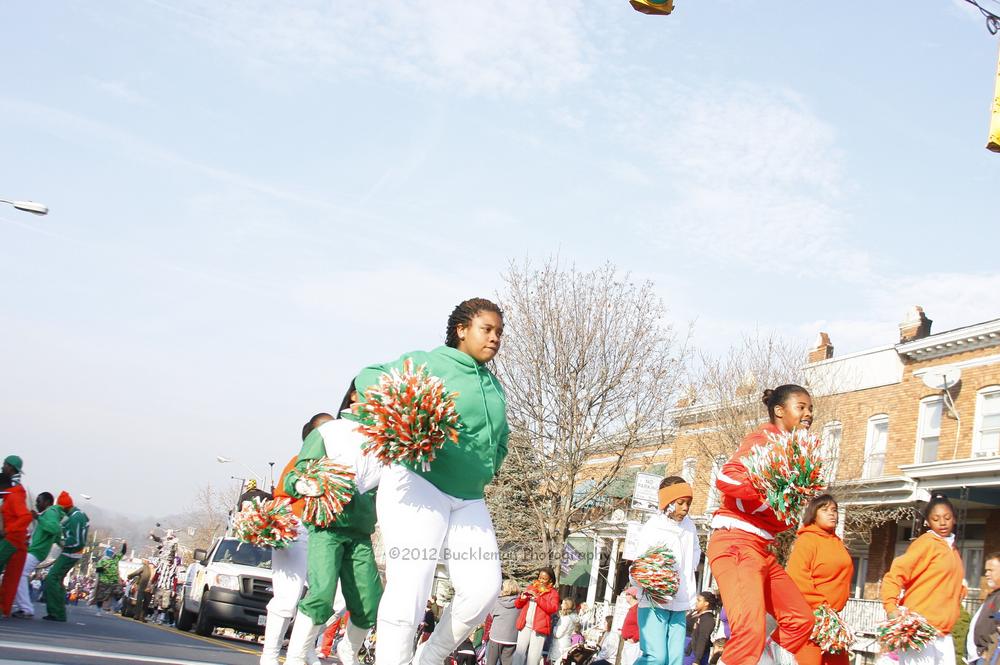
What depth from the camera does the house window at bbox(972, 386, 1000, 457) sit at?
85.0 feet

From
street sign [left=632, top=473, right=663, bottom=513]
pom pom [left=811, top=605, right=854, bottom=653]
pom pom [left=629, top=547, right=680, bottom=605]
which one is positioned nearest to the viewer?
pom pom [left=811, top=605, right=854, bottom=653]

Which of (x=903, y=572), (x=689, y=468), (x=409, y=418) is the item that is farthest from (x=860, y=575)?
(x=409, y=418)

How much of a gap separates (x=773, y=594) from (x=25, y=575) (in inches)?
385

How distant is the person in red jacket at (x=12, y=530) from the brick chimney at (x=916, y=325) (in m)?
24.7

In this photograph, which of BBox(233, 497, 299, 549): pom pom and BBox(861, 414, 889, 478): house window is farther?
BBox(861, 414, 889, 478): house window

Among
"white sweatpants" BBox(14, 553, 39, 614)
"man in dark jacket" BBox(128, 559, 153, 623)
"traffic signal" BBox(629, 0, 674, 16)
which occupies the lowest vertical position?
"man in dark jacket" BBox(128, 559, 153, 623)

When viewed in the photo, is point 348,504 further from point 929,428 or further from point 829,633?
point 929,428

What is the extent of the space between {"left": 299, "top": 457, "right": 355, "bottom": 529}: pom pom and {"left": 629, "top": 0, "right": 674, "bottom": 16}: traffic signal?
389 cm

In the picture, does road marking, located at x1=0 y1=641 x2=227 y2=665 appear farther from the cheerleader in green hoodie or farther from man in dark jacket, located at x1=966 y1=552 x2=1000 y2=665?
man in dark jacket, located at x1=966 y1=552 x2=1000 y2=665

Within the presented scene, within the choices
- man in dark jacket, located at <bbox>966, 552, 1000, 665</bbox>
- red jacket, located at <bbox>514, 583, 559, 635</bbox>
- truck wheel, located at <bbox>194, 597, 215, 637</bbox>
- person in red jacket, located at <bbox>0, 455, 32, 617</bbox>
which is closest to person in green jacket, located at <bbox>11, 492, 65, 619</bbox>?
person in red jacket, located at <bbox>0, 455, 32, 617</bbox>

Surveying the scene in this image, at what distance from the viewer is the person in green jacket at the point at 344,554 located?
624 centimetres

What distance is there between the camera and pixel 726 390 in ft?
97.0

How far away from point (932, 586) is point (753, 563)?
90.3 inches

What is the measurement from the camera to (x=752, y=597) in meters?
5.80
